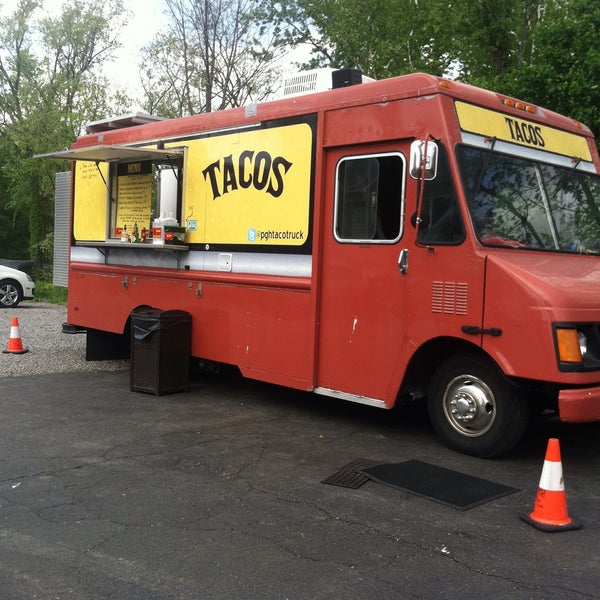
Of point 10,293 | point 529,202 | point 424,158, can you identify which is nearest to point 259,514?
point 424,158

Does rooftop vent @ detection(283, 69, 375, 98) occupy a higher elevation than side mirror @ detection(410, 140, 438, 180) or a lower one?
higher

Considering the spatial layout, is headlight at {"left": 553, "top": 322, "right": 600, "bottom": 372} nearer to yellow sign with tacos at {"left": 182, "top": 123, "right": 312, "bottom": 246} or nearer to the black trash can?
yellow sign with tacos at {"left": 182, "top": 123, "right": 312, "bottom": 246}

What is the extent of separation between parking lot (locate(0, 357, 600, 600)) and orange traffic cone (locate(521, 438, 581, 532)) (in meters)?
0.07

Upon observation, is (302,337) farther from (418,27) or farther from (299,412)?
(418,27)

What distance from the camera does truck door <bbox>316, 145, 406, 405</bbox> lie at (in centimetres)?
596

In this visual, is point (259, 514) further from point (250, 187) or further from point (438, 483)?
point (250, 187)

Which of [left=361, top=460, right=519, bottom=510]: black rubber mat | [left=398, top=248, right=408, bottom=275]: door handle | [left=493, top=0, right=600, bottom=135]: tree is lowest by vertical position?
[left=361, top=460, right=519, bottom=510]: black rubber mat

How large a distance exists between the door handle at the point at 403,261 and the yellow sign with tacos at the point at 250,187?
1142 millimetres

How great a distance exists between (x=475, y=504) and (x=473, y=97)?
333 centimetres

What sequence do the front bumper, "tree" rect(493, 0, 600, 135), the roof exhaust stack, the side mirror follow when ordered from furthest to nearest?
"tree" rect(493, 0, 600, 135)
the roof exhaust stack
the side mirror
the front bumper

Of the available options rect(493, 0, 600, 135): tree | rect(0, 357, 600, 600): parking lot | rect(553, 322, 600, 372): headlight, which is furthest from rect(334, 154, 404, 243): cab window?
rect(493, 0, 600, 135): tree

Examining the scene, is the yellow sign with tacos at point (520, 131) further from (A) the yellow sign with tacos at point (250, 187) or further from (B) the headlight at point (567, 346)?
(B) the headlight at point (567, 346)

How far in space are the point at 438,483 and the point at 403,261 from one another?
1.87 meters

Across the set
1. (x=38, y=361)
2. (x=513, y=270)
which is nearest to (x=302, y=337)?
(x=513, y=270)
